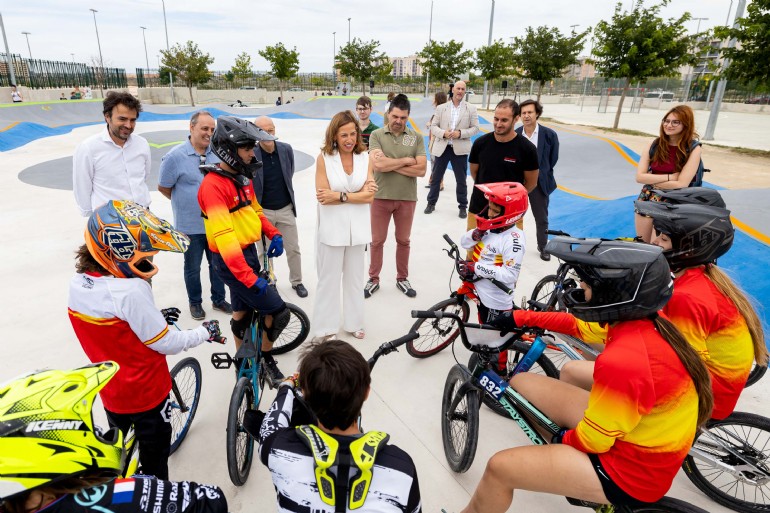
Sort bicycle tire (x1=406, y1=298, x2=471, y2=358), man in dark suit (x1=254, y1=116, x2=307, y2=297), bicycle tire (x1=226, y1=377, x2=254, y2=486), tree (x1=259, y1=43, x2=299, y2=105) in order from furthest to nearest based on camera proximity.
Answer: tree (x1=259, y1=43, x2=299, y2=105) → man in dark suit (x1=254, y1=116, x2=307, y2=297) → bicycle tire (x1=406, y1=298, x2=471, y2=358) → bicycle tire (x1=226, y1=377, x2=254, y2=486)

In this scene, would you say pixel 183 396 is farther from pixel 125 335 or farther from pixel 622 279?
pixel 622 279

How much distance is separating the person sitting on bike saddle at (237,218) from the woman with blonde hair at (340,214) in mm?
814

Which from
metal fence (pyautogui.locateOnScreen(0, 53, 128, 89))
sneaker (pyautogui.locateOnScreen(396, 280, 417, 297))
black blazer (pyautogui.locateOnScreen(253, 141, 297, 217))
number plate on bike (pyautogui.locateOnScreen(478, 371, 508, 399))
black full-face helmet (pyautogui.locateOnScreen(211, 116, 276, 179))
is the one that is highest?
metal fence (pyautogui.locateOnScreen(0, 53, 128, 89))

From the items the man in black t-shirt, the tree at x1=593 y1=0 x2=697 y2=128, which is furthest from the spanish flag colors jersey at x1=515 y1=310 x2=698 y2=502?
the tree at x1=593 y1=0 x2=697 y2=128

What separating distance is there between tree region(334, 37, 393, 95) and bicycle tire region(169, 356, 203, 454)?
39391 mm

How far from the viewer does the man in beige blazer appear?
26.1 ft

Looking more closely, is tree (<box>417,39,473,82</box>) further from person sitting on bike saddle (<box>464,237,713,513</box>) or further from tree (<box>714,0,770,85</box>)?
person sitting on bike saddle (<box>464,237,713,513</box>)

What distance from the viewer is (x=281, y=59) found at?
127ft

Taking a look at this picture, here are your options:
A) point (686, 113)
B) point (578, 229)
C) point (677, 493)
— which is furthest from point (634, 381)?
point (578, 229)

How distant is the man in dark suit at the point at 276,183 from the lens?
15.4 ft

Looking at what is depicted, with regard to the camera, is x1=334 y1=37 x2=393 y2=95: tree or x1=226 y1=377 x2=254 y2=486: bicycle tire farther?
x1=334 y1=37 x2=393 y2=95: tree

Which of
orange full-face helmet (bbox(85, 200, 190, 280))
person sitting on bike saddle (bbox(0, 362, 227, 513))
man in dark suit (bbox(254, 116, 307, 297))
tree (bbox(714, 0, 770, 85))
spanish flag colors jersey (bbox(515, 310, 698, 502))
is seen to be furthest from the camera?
tree (bbox(714, 0, 770, 85))

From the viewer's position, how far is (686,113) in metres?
4.68

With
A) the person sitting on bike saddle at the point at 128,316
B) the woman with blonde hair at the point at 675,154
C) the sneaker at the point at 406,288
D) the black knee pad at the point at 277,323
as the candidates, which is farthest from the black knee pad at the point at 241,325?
the woman with blonde hair at the point at 675,154
